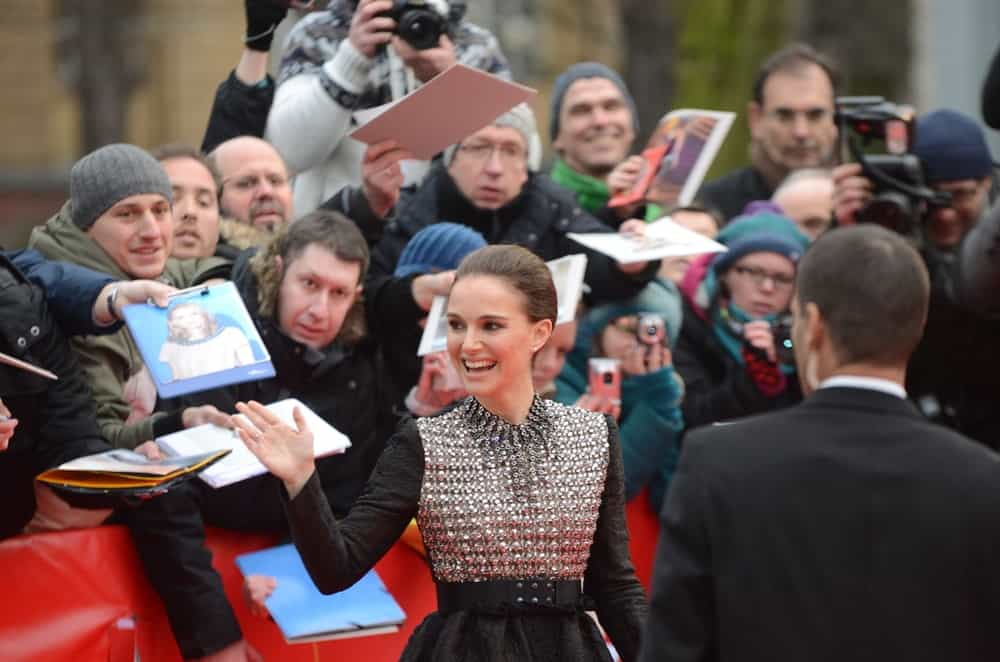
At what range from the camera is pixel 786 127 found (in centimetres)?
790

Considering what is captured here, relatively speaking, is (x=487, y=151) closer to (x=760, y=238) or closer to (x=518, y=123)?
(x=518, y=123)

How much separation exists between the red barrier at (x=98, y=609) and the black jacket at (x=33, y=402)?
0.43 feet

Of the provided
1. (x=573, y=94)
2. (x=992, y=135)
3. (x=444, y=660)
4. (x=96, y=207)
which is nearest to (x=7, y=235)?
(x=992, y=135)

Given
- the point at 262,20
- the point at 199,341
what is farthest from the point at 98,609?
the point at 262,20

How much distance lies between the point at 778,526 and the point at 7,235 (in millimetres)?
18459

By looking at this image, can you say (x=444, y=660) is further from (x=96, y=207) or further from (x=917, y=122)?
(x=917, y=122)

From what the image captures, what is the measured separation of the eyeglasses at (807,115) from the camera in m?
7.88

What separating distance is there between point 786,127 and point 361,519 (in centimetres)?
408

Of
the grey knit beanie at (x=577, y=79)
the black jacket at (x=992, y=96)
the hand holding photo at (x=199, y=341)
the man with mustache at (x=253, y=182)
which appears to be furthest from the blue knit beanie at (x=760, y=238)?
the hand holding photo at (x=199, y=341)

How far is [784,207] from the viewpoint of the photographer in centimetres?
748

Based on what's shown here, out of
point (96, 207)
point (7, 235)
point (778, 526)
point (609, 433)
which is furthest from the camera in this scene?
point (7, 235)

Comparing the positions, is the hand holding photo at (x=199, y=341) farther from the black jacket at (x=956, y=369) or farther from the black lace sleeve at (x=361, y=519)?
the black jacket at (x=956, y=369)

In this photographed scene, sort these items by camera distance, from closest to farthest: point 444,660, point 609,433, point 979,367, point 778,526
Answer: point 778,526 → point 444,660 → point 609,433 → point 979,367

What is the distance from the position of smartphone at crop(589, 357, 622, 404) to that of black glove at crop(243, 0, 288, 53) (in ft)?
5.19
